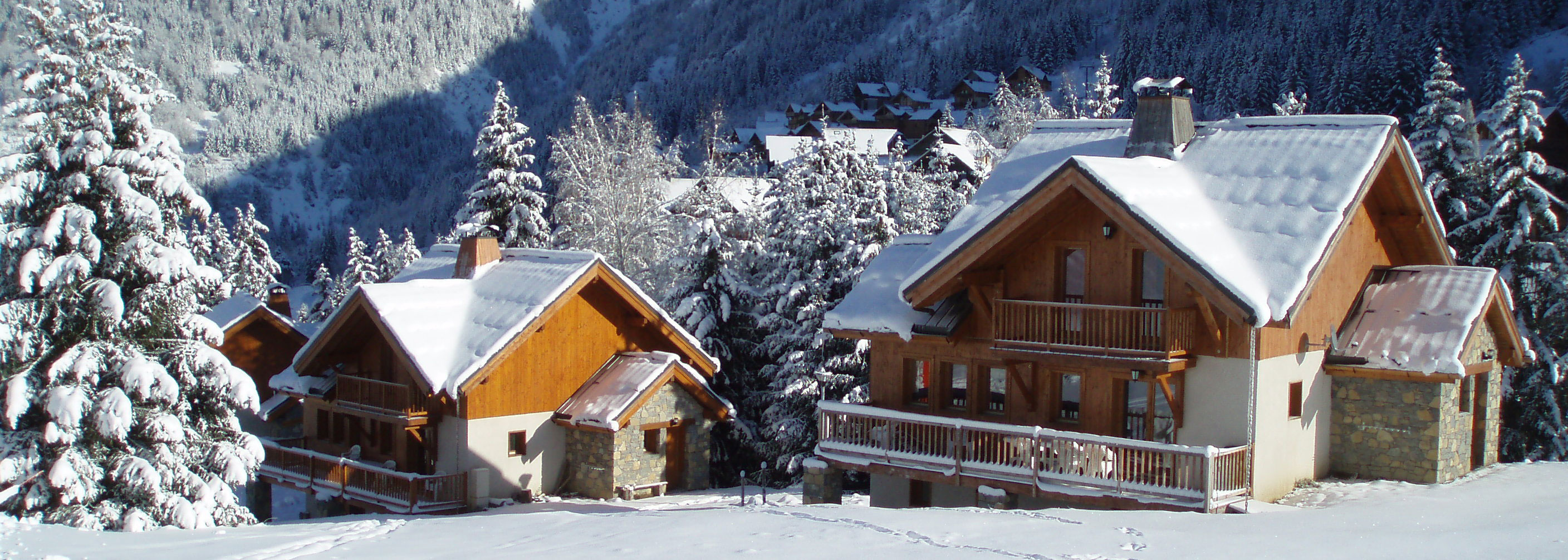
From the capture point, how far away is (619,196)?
38.5m

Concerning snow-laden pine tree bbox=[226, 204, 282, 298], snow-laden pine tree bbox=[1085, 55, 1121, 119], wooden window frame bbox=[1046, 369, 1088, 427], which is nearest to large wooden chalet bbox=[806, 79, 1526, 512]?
wooden window frame bbox=[1046, 369, 1088, 427]

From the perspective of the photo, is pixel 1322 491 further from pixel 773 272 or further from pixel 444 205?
pixel 444 205

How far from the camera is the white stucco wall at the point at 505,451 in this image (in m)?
24.0

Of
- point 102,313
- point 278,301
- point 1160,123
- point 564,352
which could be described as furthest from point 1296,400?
point 278,301

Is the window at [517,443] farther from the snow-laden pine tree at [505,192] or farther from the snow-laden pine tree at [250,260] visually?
the snow-laden pine tree at [250,260]

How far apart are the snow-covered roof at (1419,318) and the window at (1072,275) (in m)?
4.18

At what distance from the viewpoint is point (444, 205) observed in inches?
5015

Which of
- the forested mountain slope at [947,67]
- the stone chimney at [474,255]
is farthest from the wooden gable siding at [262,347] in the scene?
the forested mountain slope at [947,67]

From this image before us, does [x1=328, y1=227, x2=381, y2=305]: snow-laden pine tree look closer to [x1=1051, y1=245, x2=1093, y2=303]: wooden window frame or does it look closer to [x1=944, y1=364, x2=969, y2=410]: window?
[x1=944, y1=364, x2=969, y2=410]: window

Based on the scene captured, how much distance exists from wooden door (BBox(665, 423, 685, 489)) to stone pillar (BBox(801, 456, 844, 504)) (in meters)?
5.92

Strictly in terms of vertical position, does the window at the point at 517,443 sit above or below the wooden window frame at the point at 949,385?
below

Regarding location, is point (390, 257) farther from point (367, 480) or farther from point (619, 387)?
point (619, 387)

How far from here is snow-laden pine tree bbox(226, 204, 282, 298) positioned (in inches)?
2117

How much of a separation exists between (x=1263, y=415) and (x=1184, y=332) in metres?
1.71
